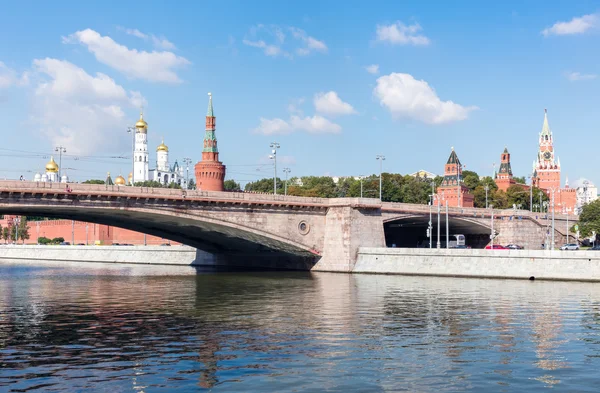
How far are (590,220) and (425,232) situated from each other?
27525mm

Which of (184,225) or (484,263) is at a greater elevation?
(184,225)

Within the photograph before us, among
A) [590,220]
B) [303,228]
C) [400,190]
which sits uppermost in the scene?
[400,190]

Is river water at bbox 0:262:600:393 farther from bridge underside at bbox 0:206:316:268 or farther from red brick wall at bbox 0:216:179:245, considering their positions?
red brick wall at bbox 0:216:179:245

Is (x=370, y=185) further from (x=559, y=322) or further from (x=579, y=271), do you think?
(x=559, y=322)

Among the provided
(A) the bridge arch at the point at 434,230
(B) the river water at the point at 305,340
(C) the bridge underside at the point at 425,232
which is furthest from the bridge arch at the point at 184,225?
(C) the bridge underside at the point at 425,232

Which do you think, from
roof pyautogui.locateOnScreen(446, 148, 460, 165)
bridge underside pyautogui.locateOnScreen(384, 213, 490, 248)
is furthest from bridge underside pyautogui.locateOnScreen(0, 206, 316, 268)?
roof pyautogui.locateOnScreen(446, 148, 460, 165)

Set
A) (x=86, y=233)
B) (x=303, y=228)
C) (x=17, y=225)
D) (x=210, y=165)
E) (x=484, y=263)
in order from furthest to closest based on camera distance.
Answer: (x=17, y=225) < (x=86, y=233) < (x=210, y=165) < (x=303, y=228) < (x=484, y=263)

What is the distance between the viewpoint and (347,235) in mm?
73000

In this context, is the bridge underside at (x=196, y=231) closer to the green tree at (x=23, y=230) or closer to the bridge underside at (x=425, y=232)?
the bridge underside at (x=425, y=232)

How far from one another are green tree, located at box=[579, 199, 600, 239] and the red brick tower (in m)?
64.5

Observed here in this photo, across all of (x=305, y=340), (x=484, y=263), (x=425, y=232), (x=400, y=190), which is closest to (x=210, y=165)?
(x=400, y=190)

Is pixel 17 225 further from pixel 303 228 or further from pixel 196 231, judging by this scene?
pixel 303 228

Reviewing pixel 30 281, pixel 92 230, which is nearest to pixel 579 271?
pixel 30 281

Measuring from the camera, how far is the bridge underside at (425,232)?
94.6 m
